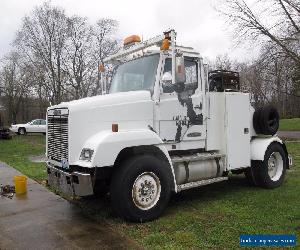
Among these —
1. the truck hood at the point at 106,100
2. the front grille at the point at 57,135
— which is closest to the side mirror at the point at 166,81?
the truck hood at the point at 106,100

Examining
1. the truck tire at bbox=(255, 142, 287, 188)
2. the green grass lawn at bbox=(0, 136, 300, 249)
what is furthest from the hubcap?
the truck tire at bbox=(255, 142, 287, 188)

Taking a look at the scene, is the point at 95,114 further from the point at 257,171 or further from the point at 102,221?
the point at 257,171

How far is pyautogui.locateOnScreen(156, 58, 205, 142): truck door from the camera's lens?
7023 millimetres

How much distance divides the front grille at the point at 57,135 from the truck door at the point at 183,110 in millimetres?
1613

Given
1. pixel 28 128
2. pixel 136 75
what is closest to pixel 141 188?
pixel 136 75

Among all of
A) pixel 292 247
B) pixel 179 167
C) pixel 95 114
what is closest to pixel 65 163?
pixel 95 114

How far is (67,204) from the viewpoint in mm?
7887

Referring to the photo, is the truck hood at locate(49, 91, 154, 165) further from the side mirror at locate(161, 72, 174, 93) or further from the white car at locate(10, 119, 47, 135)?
the white car at locate(10, 119, 47, 135)

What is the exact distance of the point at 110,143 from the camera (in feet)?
19.8

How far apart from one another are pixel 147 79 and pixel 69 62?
111 ft

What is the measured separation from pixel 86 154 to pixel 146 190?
1.15m

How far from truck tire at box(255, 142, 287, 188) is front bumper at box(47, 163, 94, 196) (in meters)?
4.23

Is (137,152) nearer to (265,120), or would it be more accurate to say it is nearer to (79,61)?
(265,120)

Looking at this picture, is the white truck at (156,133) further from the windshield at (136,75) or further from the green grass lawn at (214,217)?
the green grass lawn at (214,217)
